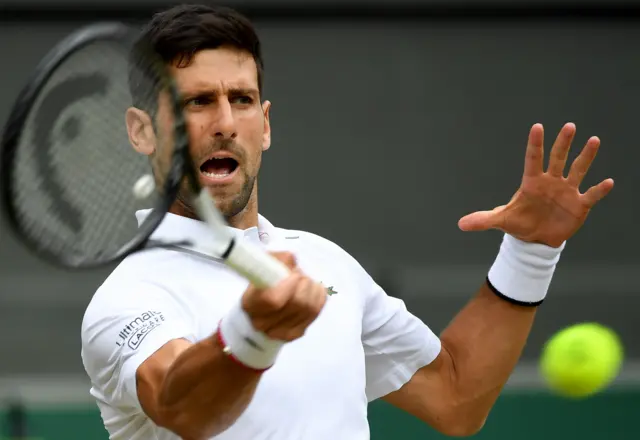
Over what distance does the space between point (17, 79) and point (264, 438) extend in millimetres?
5830

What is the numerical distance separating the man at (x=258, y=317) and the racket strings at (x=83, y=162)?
0.28ft

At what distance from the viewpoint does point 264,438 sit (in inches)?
107

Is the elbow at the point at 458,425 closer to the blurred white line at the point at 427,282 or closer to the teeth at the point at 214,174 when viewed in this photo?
the teeth at the point at 214,174

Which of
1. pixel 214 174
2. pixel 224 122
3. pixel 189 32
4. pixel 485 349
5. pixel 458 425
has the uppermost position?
pixel 189 32

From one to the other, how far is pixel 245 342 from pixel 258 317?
57 mm

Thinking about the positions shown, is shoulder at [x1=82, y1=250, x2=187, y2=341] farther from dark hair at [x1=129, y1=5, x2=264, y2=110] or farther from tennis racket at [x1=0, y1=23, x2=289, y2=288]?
dark hair at [x1=129, y1=5, x2=264, y2=110]

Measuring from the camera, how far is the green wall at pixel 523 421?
227 inches

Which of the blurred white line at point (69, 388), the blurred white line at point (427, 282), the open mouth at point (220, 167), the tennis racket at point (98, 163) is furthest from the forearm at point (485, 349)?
the blurred white line at point (427, 282)

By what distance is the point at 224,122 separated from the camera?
2848mm

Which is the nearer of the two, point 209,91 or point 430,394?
point 209,91

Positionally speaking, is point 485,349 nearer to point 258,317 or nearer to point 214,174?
point 214,174

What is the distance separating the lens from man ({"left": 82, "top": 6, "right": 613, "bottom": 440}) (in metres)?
2.34

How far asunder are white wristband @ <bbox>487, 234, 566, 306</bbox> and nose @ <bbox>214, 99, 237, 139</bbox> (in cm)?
81

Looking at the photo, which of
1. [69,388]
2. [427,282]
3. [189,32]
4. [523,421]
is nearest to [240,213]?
[189,32]
